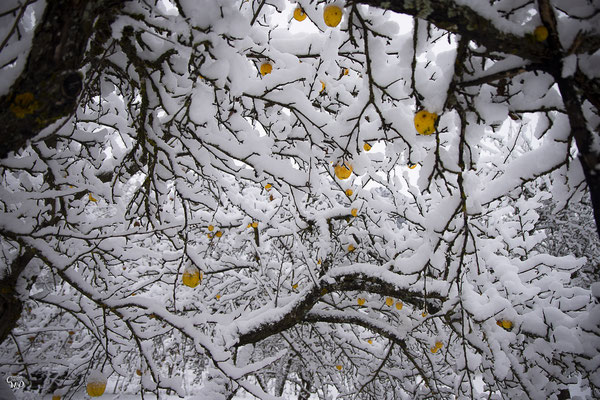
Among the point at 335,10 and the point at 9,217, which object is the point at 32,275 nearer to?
the point at 9,217

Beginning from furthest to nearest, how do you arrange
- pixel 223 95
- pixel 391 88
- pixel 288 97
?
pixel 223 95 → pixel 288 97 → pixel 391 88

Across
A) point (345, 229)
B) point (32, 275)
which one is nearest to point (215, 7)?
point (32, 275)

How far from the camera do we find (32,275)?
250 cm

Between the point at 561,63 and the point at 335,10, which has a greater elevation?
the point at 335,10

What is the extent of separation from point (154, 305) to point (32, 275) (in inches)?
53.5

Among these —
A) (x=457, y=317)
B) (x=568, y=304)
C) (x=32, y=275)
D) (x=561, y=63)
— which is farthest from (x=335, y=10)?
(x=568, y=304)

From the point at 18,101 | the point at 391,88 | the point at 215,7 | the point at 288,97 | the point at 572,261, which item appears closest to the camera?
the point at 18,101

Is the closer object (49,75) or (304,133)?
(49,75)

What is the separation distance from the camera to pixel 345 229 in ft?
14.0

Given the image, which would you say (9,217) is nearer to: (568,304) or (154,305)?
(154,305)

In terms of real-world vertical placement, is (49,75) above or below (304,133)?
below

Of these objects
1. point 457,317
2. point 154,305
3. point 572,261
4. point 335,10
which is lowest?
point 154,305

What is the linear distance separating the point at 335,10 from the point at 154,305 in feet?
6.59

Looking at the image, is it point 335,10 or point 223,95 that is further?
point 223,95
